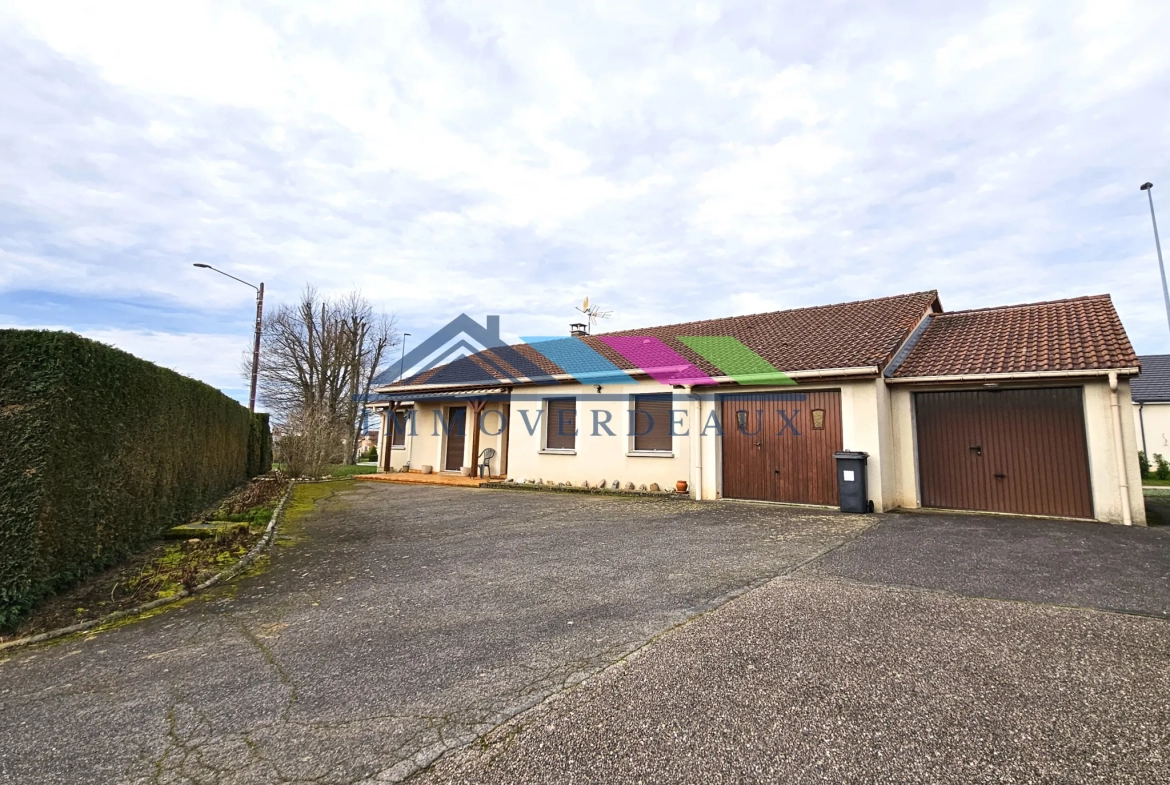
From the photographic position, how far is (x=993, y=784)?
6.07 ft

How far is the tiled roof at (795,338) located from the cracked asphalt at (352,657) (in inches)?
188

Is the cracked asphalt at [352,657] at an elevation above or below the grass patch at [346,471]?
below

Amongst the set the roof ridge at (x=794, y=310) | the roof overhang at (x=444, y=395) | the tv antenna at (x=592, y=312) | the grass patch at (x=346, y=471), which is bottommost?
the grass patch at (x=346, y=471)

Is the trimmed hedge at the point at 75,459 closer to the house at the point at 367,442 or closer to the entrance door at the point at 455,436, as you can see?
the entrance door at the point at 455,436

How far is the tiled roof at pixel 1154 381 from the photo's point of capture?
19844mm

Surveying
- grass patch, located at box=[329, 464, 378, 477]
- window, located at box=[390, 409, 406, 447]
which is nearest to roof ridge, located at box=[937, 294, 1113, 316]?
window, located at box=[390, 409, 406, 447]

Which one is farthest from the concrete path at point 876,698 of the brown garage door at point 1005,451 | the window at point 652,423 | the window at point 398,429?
the window at point 398,429

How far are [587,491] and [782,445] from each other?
15.4 feet

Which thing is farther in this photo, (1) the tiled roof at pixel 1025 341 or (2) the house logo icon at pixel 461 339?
(2) the house logo icon at pixel 461 339

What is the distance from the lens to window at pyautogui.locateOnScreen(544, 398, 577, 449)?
13555 millimetres

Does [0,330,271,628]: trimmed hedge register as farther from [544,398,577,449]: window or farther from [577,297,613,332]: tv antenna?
[577,297,613,332]: tv antenna

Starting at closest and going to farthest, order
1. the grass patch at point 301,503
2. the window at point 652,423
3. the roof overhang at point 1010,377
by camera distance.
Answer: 1. the grass patch at point 301,503
2. the roof overhang at point 1010,377
3. the window at point 652,423

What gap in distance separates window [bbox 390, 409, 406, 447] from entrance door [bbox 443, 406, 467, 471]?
3.19 metres

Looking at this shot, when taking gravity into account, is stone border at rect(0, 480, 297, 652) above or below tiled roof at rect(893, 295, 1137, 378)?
below
